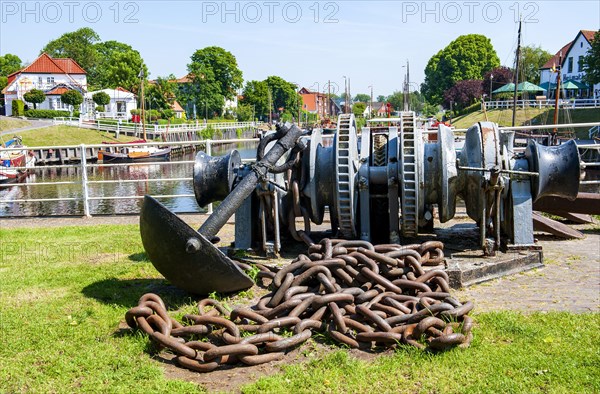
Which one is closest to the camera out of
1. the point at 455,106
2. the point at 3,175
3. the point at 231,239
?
the point at 231,239

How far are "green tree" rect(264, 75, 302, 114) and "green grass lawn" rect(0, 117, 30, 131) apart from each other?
63.6 m

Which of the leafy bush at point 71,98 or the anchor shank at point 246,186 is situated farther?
the leafy bush at point 71,98

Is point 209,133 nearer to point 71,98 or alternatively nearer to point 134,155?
point 71,98

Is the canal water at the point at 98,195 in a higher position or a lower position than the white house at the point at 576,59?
lower

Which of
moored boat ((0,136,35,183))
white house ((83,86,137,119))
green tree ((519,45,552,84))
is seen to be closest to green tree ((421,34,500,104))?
green tree ((519,45,552,84))

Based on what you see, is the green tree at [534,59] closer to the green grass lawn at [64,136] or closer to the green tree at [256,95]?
the green tree at [256,95]

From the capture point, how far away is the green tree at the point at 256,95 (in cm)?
11375

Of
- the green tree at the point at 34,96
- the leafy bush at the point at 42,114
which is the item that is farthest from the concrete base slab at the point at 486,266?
the green tree at the point at 34,96

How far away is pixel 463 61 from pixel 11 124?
2312 inches

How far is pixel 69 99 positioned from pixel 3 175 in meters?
40.7

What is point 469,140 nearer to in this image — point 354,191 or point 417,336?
point 354,191

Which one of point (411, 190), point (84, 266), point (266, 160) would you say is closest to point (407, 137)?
point (411, 190)

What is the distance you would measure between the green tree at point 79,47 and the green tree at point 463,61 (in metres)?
55.3

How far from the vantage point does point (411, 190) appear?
6.41 meters
